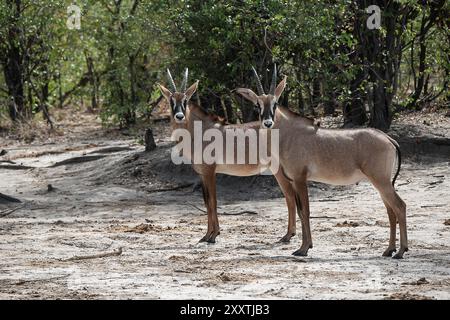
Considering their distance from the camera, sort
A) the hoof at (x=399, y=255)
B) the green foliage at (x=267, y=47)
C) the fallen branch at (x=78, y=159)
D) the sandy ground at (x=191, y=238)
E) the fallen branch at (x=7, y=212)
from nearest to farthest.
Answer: the sandy ground at (x=191, y=238) < the hoof at (x=399, y=255) < the fallen branch at (x=7, y=212) < the green foliage at (x=267, y=47) < the fallen branch at (x=78, y=159)

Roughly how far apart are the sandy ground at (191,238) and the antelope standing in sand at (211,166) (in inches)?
13.6

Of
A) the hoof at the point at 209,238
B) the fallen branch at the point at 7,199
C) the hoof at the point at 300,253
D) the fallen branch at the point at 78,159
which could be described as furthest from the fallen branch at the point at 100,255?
the fallen branch at the point at 78,159

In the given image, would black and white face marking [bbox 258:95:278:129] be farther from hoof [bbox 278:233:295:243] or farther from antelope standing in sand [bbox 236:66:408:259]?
hoof [bbox 278:233:295:243]

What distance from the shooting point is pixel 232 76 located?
1667cm

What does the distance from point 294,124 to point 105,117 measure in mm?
12296

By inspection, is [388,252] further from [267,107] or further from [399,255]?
[267,107]

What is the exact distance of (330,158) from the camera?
36.3 ft

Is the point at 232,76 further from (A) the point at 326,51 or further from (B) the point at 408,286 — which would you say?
(B) the point at 408,286

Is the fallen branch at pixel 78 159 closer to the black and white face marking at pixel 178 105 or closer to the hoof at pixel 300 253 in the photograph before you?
the black and white face marking at pixel 178 105

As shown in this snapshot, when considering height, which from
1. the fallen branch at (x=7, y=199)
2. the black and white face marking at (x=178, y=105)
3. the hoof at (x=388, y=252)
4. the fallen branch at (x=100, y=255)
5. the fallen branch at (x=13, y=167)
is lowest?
the fallen branch at (x=13, y=167)

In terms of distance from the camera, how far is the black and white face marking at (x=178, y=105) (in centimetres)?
1241

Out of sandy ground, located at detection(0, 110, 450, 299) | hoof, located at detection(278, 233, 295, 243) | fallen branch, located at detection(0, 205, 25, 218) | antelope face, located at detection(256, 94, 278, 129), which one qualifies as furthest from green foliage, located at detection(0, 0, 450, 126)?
hoof, located at detection(278, 233, 295, 243)

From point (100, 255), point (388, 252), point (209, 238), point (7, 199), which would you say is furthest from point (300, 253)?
point (7, 199)
